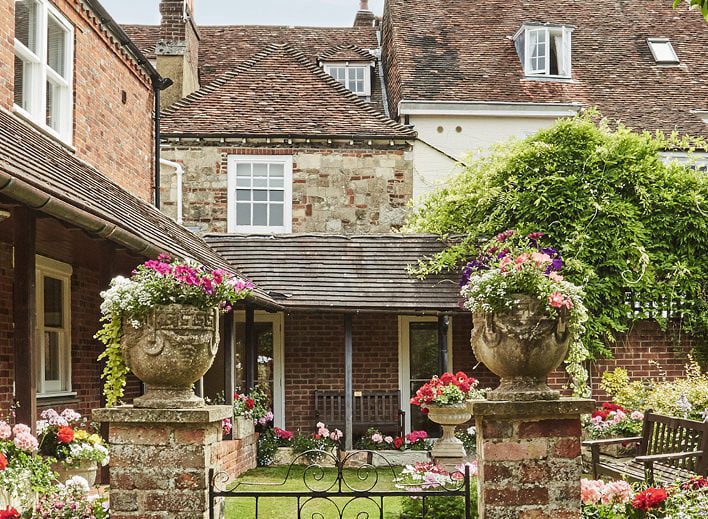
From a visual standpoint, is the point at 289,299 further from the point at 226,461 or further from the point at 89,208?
the point at 89,208

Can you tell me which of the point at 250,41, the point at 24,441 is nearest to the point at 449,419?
the point at 24,441

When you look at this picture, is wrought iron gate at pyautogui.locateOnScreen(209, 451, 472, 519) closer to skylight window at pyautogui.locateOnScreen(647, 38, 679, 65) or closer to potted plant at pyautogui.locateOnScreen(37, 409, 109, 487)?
potted plant at pyautogui.locateOnScreen(37, 409, 109, 487)

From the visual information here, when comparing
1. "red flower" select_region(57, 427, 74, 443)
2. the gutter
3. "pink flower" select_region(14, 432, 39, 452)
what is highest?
the gutter

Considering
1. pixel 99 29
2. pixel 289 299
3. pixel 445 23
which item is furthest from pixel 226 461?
pixel 445 23

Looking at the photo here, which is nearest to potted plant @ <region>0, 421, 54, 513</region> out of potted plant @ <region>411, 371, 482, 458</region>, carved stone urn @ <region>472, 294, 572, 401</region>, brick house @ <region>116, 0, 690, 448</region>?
carved stone urn @ <region>472, 294, 572, 401</region>

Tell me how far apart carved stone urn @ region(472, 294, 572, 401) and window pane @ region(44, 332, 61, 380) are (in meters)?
6.79

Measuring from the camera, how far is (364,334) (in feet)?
57.3

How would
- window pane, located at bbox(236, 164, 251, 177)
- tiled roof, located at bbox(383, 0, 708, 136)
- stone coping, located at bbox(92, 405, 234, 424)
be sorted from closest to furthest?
1. stone coping, located at bbox(92, 405, 234, 424)
2. window pane, located at bbox(236, 164, 251, 177)
3. tiled roof, located at bbox(383, 0, 708, 136)

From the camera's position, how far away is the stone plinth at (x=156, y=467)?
6109 mm

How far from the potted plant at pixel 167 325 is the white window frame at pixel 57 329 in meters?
5.06

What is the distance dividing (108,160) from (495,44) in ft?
44.8

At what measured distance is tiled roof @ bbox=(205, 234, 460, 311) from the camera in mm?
15281

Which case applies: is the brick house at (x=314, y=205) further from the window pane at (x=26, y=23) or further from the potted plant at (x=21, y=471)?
the potted plant at (x=21, y=471)

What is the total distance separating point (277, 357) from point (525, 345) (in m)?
11.4
